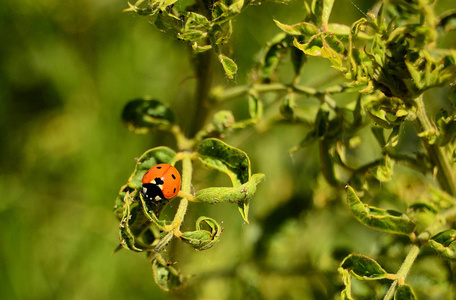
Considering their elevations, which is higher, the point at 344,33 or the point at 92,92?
the point at 344,33

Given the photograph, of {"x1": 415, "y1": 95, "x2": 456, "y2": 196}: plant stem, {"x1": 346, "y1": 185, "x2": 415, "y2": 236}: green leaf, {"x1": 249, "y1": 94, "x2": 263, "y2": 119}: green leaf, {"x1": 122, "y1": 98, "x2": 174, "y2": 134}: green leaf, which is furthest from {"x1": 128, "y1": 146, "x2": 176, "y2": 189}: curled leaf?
{"x1": 415, "y1": 95, "x2": 456, "y2": 196}: plant stem

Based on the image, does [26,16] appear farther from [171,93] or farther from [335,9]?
[335,9]

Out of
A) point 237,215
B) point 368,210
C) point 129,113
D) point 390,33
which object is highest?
point 390,33

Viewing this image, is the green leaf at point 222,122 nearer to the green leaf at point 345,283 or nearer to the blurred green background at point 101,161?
the green leaf at point 345,283

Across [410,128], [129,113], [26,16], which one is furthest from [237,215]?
[26,16]

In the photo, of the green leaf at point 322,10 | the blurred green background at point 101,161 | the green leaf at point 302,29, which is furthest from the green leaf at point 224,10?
the blurred green background at point 101,161
